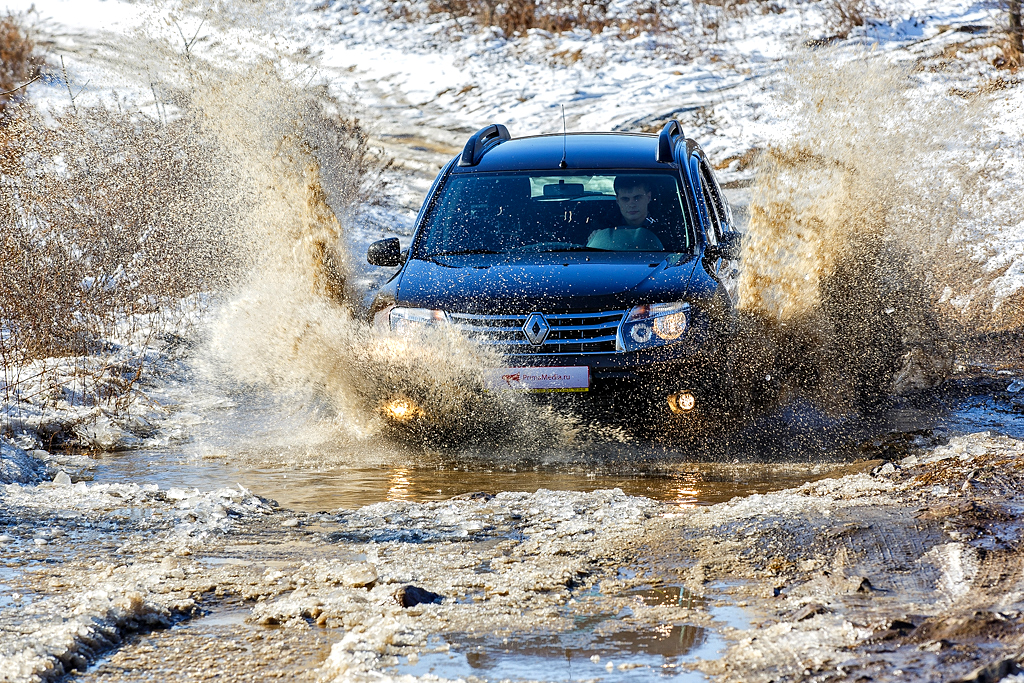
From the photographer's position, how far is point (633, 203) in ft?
22.5

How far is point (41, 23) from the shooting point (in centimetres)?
2981

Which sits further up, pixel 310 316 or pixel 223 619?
pixel 310 316

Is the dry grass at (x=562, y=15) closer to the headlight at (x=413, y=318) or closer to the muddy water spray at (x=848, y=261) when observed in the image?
the muddy water spray at (x=848, y=261)

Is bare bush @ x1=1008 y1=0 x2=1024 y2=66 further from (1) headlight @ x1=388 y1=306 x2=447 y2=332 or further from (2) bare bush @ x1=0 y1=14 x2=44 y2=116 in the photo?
(2) bare bush @ x1=0 y1=14 x2=44 y2=116

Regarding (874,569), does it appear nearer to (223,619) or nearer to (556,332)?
(223,619)

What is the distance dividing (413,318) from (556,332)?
0.78 m

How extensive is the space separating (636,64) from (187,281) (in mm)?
14592

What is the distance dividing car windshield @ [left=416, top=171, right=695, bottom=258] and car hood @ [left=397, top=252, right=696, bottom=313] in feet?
0.66

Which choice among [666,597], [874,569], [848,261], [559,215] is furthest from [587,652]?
[848,261]

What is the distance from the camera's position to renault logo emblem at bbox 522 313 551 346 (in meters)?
5.69

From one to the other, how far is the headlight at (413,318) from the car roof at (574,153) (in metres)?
1.65

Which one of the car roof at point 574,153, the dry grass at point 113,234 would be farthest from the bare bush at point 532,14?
the car roof at point 574,153

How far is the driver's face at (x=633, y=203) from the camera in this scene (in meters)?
6.78

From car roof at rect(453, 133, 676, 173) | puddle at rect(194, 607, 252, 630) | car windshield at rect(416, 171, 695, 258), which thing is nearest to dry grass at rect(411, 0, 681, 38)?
car roof at rect(453, 133, 676, 173)
